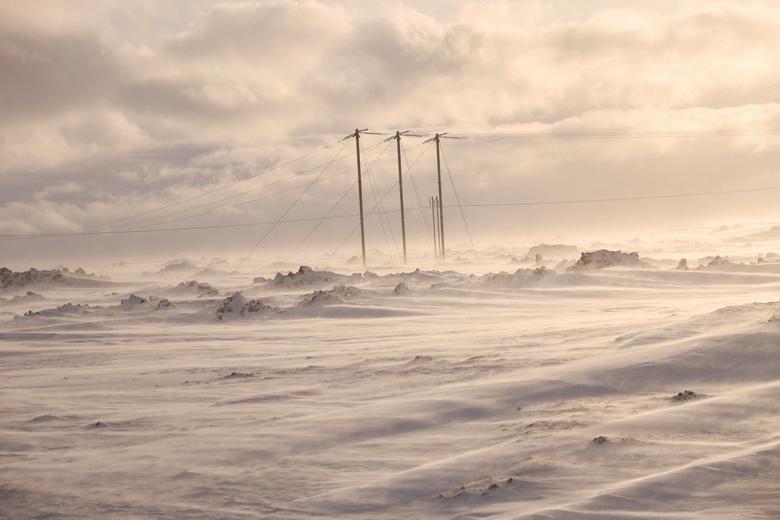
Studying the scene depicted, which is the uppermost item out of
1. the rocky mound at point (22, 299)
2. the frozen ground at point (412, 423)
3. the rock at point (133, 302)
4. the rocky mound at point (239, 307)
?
the rocky mound at point (22, 299)

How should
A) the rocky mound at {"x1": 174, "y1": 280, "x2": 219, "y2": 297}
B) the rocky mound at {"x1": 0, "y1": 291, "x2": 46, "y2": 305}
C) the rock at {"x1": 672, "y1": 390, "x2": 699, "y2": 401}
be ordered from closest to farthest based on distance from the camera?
the rock at {"x1": 672, "y1": 390, "x2": 699, "y2": 401} < the rocky mound at {"x1": 174, "y1": 280, "x2": 219, "y2": 297} < the rocky mound at {"x1": 0, "y1": 291, "x2": 46, "y2": 305}

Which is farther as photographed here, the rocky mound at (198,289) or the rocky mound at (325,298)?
the rocky mound at (198,289)

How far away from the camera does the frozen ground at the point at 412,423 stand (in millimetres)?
6215

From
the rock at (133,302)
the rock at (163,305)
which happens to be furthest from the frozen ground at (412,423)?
the rock at (133,302)

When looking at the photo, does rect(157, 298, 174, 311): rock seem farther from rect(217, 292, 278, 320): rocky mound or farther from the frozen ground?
the frozen ground

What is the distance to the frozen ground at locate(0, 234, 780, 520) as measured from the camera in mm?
6215

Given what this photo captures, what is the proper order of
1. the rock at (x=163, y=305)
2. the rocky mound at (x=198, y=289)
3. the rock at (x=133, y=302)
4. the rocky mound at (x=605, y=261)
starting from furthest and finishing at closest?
the rocky mound at (x=198, y=289) < the rocky mound at (x=605, y=261) < the rock at (x=133, y=302) < the rock at (x=163, y=305)

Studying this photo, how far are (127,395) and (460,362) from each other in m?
4.53

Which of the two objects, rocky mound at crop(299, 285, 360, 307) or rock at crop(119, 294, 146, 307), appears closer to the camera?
rocky mound at crop(299, 285, 360, 307)

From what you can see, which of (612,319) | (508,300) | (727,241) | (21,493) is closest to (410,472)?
(21,493)

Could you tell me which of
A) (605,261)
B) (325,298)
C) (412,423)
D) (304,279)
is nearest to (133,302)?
(325,298)

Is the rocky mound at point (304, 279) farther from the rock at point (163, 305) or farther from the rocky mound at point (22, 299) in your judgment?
the rocky mound at point (22, 299)

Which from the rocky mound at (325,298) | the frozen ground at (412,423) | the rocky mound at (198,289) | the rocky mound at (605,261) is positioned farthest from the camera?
the rocky mound at (198,289)

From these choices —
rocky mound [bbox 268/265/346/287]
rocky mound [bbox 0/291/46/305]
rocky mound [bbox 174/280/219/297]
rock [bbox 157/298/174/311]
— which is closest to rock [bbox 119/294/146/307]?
rock [bbox 157/298/174/311]
